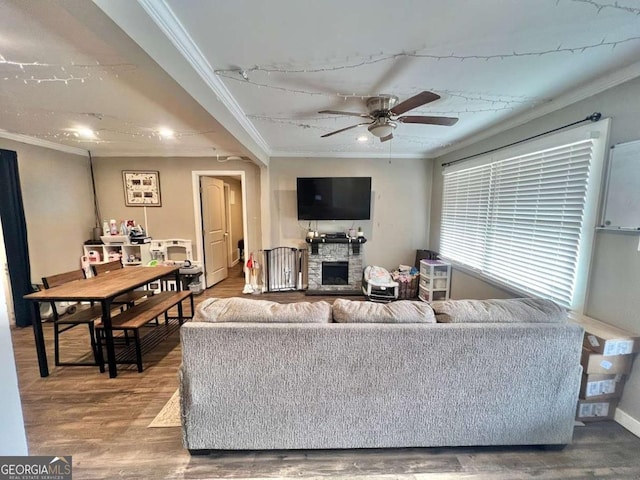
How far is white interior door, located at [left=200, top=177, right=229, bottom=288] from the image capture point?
4398 mm

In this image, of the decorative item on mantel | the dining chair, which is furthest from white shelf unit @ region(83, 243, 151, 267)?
the decorative item on mantel

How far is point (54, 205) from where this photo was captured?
341 cm

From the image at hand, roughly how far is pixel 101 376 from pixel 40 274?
2.21 m

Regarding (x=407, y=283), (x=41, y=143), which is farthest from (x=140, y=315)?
(x=407, y=283)

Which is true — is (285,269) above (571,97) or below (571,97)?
below

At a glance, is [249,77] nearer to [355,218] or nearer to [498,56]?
[498,56]

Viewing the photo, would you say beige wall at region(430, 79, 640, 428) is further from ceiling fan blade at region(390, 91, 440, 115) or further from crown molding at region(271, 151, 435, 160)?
crown molding at region(271, 151, 435, 160)

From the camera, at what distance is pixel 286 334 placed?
1.30m

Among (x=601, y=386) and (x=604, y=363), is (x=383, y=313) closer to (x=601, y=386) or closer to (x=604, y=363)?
(x=604, y=363)

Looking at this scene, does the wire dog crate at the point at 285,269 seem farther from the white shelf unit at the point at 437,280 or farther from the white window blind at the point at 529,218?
the white window blind at the point at 529,218

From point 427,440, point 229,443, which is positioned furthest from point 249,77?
point 427,440

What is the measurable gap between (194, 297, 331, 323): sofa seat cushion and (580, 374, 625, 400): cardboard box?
179 centimetres

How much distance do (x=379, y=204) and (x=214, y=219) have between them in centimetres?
310

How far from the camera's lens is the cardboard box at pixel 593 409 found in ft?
5.50
